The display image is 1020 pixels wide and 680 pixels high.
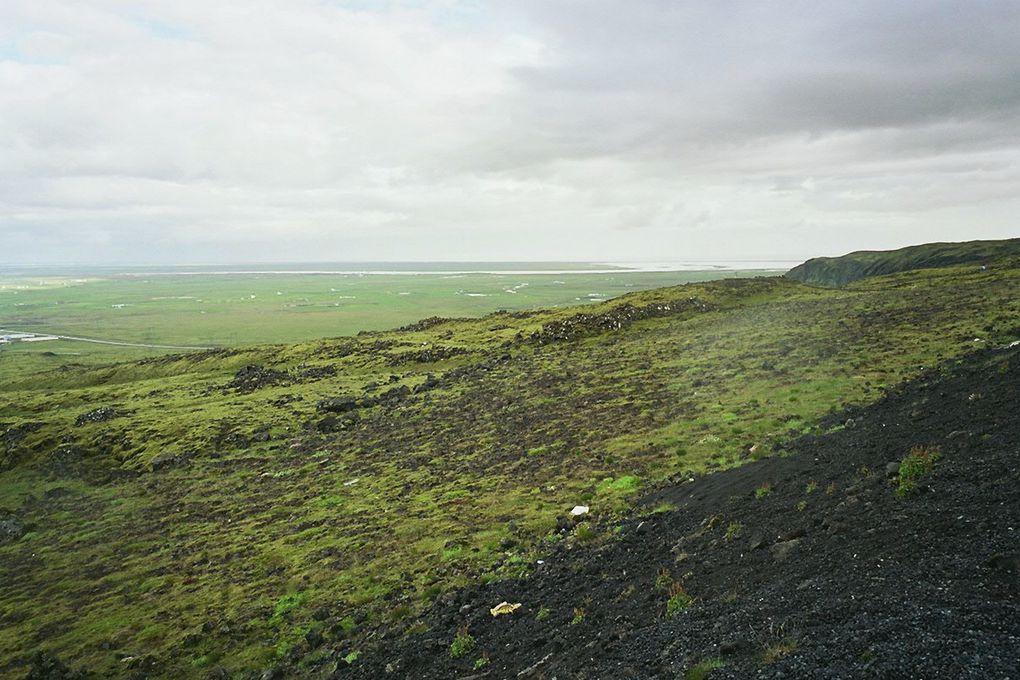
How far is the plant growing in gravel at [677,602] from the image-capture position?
14992 millimetres

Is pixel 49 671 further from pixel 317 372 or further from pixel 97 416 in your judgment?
pixel 317 372

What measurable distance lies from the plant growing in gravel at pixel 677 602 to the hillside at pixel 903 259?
133 meters

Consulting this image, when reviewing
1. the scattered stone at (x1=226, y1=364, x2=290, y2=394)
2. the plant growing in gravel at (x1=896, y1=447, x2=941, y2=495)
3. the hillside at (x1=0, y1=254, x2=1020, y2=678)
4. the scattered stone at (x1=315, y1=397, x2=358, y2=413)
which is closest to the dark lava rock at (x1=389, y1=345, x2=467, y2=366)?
the hillside at (x1=0, y1=254, x2=1020, y2=678)

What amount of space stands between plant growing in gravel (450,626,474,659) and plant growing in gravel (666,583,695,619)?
6.12m

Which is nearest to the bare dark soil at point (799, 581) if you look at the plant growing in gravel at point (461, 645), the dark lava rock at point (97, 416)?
the plant growing in gravel at point (461, 645)

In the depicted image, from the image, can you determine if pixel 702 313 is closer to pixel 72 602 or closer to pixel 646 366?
pixel 646 366

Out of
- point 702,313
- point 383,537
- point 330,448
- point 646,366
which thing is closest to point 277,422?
point 330,448

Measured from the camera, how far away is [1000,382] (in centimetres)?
2366

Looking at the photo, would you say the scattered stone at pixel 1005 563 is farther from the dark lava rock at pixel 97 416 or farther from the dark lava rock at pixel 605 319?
the dark lava rock at pixel 97 416

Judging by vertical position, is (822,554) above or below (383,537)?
above

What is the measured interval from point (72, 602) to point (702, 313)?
75.7 m

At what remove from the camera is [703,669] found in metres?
11.8

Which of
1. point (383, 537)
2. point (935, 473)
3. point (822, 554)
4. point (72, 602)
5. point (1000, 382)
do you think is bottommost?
point (72, 602)

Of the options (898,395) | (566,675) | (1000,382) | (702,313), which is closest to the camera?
(566,675)
